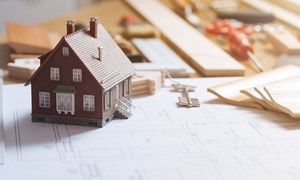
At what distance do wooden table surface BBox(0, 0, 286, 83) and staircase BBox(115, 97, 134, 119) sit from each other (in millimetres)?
329

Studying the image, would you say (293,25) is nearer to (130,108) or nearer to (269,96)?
(269,96)

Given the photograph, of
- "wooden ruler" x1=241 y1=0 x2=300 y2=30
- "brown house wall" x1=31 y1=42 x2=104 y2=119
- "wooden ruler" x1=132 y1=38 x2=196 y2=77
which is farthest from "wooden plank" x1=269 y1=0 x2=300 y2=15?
"brown house wall" x1=31 y1=42 x2=104 y2=119

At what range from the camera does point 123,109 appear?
1.06 m

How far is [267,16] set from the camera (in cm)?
190

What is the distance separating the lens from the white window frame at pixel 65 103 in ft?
3.21

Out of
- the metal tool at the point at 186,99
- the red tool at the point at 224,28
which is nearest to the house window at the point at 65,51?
the metal tool at the point at 186,99

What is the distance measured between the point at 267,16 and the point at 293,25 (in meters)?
0.11

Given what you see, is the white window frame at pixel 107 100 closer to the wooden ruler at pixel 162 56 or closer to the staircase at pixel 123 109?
the staircase at pixel 123 109

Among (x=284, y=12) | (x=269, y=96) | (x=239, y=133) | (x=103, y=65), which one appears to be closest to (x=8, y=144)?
(x=103, y=65)

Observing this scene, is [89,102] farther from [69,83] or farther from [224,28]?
[224,28]

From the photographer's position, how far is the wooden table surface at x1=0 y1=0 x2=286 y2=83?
1.47 metres

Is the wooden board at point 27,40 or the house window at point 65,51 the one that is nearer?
the house window at point 65,51

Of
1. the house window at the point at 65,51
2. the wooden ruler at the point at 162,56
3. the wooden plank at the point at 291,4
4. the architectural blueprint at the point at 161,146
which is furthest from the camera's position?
the wooden plank at the point at 291,4

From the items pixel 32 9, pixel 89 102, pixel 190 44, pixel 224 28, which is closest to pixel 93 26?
pixel 89 102
